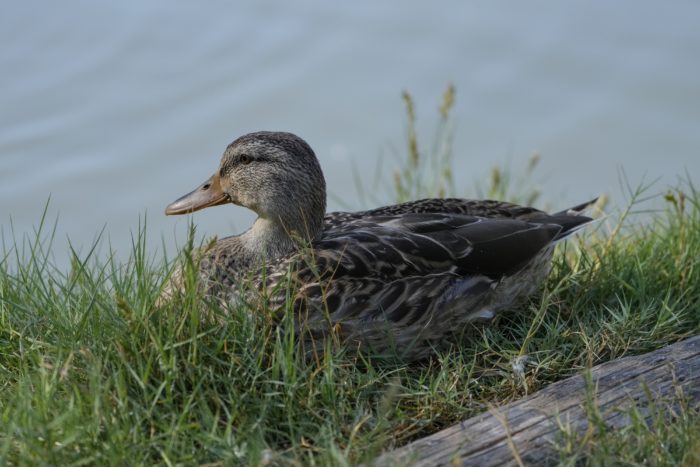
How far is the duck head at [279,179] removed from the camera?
529 centimetres

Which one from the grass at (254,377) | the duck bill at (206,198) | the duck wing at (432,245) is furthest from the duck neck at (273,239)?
the grass at (254,377)

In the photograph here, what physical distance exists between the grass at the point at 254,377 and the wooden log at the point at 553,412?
104mm

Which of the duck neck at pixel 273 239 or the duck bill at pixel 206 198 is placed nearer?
the duck neck at pixel 273 239

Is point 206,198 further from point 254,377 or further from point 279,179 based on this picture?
point 254,377

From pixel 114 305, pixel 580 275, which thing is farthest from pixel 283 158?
pixel 580 275

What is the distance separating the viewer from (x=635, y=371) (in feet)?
14.5

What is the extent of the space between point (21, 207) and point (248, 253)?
3168 mm

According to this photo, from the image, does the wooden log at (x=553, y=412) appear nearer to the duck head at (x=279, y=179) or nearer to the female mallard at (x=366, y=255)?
the female mallard at (x=366, y=255)

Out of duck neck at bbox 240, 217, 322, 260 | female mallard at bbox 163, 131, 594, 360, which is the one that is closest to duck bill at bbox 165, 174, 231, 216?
female mallard at bbox 163, 131, 594, 360

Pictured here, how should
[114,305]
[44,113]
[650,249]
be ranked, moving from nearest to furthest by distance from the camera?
[114,305], [650,249], [44,113]

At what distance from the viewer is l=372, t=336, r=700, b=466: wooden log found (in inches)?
150

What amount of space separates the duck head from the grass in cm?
69

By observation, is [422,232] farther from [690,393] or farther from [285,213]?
[690,393]

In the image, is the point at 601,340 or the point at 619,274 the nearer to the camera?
the point at 601,340
